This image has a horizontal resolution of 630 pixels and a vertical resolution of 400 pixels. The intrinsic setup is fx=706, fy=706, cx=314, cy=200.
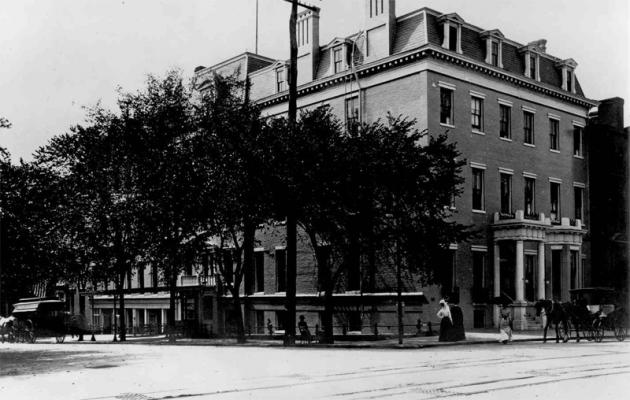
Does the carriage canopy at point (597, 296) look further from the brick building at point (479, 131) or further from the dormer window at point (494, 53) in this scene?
the dormer window at point (494, 53)

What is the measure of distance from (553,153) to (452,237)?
702 inches

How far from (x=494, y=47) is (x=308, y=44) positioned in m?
10.7

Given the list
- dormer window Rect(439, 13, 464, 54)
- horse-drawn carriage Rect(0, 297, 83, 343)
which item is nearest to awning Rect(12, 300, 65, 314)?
horse-drawn carriage Rect(0, 297, 83, 343)

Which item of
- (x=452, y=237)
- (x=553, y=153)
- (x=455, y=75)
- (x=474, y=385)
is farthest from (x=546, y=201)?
(x=474, y=385)

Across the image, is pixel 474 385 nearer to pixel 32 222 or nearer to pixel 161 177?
pixel 161 177

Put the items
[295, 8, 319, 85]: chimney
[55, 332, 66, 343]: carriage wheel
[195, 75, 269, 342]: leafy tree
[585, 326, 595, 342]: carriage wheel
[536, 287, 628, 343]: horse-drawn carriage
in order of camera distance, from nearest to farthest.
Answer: [536, 287, 628, 343]: horse-drawn carriage, [585, 326, 595, 342]: carriage wheel, [195, 75, 269, 342]: leafy tree, [295, 8, 319, 85]: chimney, [55, 332, 66, 343]: carriage wheel

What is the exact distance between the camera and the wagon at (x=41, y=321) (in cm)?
Result: 4384

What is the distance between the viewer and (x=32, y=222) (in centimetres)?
4222

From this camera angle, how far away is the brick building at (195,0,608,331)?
118 feet

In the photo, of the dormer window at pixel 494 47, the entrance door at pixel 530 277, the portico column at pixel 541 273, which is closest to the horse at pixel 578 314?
the portico column at pixel 541 273

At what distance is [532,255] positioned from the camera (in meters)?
38.4

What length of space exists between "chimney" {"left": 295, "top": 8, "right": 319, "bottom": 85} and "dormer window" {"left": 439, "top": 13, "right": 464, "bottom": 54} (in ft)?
27.5

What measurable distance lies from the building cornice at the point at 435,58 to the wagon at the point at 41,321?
18657 mm

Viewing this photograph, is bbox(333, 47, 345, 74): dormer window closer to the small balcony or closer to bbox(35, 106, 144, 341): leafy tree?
bbox(35, 106, 144, 341): leafy tree
